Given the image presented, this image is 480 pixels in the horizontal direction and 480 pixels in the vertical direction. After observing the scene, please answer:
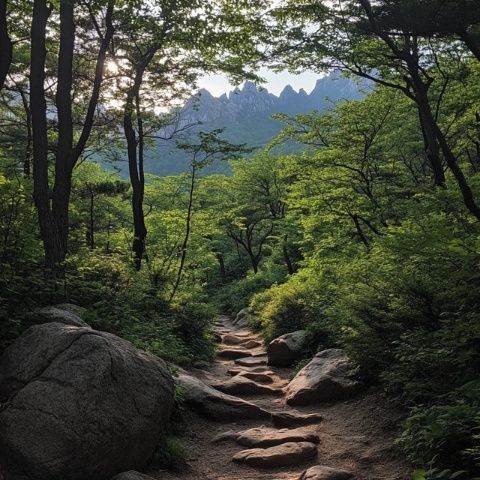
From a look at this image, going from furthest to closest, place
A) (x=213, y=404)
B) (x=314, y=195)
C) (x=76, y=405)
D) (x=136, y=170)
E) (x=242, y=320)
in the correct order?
(x=242, y=320)
(x=314, y=195)
(x=136, y=170)
(x=213, y=404)
(x=76, y=405)

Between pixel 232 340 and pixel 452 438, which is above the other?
pixel 452 438

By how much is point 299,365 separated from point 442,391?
19.6ft

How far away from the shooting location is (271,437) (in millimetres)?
6789

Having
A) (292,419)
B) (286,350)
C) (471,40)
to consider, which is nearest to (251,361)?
(286,350)

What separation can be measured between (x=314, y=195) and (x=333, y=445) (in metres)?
10.6

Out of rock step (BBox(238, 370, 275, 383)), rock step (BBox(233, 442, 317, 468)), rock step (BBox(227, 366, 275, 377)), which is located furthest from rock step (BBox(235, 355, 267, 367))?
rock step (BBox(233, 442, 317, 468))

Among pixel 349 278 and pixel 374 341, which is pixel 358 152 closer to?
pixel 349 278

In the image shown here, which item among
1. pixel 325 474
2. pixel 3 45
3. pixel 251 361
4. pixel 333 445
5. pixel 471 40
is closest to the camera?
pixel 325 474

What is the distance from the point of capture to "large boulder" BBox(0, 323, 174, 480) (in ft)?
14.5

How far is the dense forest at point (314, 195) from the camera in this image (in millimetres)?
5918

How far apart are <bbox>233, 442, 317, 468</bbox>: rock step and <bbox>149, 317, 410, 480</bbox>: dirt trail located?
6cm

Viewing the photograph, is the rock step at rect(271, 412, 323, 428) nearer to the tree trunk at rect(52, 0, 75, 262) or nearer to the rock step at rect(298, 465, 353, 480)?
the rock step at rect(298, 465, 353, 480)

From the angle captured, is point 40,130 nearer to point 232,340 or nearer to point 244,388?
point 244,388

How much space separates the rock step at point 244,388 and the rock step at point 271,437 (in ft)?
7.97
